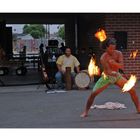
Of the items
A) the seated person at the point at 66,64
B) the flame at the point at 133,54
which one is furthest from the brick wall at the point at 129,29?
the seated person at the point at 66,64

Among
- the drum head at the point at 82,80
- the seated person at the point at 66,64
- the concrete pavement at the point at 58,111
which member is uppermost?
the seated person at the point at 66,64

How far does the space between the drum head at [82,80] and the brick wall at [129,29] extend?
7.20 ft

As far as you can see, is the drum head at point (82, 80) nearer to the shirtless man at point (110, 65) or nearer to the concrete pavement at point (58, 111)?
the concrete pavement at point (58, 111)

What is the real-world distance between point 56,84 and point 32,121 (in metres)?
4.77

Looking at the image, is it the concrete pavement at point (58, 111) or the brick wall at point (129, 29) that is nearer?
the concrete pavement at point (58, 111)

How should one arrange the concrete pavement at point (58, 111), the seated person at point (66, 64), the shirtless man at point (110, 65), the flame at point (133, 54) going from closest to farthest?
the concrete pavement at point (58, 111)
the shirtless man at point (110, 65)
the seated person at point (66, 64)
the flame at point (133, 54)

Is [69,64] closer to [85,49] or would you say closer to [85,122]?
[85,122]

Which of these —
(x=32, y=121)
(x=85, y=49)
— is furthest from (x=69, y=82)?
(x=85, y=49)

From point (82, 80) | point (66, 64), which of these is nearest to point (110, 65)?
point (82, 80)

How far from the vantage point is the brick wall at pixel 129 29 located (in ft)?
44.9

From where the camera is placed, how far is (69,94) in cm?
1126

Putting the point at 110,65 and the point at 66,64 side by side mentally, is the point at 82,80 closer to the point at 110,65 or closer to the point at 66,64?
the point at 66,64

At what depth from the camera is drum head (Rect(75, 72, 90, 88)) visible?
12.0m

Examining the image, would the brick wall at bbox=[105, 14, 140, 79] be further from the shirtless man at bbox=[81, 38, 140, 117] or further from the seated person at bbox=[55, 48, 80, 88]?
the shirtless man at bbox=[81, 38, 140, 117]
